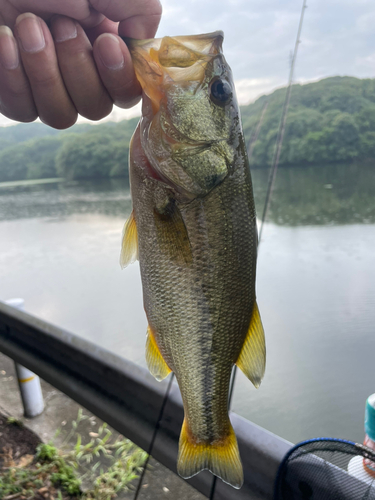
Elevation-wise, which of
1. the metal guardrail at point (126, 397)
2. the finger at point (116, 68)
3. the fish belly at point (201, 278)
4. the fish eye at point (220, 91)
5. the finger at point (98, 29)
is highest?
the finger at point (98, 29)

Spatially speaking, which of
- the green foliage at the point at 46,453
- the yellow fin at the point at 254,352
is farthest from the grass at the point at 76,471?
the yellow fin at the point at 254,352

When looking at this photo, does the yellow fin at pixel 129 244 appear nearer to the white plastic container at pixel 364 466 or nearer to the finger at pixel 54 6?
the finger at pixel 54 6

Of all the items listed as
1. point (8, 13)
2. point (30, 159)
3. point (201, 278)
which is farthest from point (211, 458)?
point (30, 159)

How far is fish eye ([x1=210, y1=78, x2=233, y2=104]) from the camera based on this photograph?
918 millimetres

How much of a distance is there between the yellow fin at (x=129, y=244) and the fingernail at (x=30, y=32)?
488 millimetres

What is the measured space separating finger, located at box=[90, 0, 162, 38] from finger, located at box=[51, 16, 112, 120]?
9cm

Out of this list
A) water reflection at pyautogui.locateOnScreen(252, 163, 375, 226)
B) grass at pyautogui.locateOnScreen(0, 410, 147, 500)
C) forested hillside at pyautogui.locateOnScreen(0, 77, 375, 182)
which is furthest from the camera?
water reflection at pyautogui.locateOnScreen(252, 163, 375, 226)

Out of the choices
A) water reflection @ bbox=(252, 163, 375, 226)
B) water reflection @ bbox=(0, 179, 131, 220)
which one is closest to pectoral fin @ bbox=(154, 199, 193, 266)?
water reflection @ bbox=(252, 163, 375, 226)

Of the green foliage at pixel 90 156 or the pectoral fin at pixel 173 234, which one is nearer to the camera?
the pectoral fin at pixel 173 234

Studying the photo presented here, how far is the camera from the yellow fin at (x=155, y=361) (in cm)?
98

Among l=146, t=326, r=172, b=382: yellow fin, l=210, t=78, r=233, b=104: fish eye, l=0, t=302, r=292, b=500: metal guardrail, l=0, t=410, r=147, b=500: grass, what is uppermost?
l=210, t=78, r=233, b=104: fish eye

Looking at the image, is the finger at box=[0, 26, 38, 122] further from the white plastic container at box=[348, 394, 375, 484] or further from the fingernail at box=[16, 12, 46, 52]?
the white plastic container at box=[348, 394, 375, 484]

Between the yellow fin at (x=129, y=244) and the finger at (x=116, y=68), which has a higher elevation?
the finger at (x=116, y=68)

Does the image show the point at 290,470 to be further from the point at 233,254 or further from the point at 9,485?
the point at 9,485
